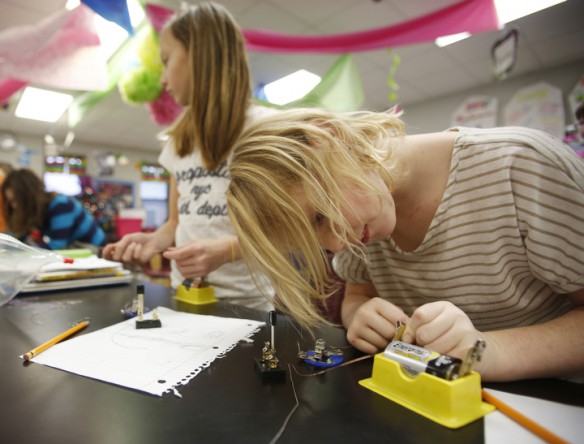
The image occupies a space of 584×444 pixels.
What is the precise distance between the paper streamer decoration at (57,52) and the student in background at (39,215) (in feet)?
2.93

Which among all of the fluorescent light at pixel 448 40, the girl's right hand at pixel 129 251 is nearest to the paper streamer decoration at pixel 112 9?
the girl's right hand at pixel 129 251

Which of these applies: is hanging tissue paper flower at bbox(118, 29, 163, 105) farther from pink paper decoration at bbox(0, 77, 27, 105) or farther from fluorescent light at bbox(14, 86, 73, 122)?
fluorescent light at bbox(14, 86, 73, 122)

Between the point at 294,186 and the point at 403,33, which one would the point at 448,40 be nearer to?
the point at 403,33

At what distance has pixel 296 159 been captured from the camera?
480mm

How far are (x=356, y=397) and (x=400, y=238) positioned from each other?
0.36 m

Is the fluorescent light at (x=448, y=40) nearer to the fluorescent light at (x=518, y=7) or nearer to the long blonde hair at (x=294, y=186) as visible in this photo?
the fluorescent light at (x=518, y=7)

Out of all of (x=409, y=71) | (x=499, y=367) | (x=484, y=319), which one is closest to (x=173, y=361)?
(x=499, y=367)

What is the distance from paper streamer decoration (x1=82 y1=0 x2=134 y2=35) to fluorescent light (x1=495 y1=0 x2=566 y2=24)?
7.78ft

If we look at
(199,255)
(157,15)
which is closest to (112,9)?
(157,15)

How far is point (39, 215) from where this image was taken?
6.31 feet

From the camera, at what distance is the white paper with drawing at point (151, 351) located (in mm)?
414

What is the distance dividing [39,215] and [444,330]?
2198 millimetres

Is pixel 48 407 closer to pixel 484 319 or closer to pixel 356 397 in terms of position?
pixel 356 397

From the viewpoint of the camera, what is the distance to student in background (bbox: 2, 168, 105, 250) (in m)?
1.90
